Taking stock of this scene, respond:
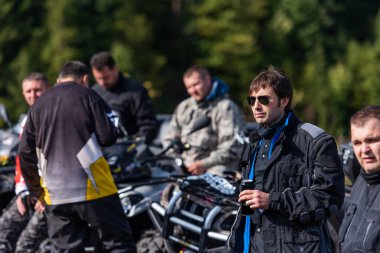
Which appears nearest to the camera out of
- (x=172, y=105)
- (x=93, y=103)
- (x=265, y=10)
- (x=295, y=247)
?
(x=295, y=247)

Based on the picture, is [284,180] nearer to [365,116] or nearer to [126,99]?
[365,116]

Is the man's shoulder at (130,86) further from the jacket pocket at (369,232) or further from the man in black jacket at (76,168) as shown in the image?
the jacket pocket at (369,232)

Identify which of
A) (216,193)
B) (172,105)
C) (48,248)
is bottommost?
(172,105)

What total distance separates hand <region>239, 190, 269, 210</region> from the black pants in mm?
Result: 1902

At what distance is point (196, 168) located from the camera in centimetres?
748

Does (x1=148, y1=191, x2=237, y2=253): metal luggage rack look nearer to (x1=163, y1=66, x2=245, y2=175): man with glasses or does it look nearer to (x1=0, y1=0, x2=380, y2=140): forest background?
(x1=163, y1=66, x2=245, y2=175): man with glasses

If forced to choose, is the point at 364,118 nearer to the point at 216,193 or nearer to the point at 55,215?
the point at 216,193

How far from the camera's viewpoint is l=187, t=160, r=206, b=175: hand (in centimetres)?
748

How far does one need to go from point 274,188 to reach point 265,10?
140 ft

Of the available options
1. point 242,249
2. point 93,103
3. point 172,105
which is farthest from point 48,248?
point 172,105

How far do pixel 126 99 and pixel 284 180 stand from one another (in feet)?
13.8

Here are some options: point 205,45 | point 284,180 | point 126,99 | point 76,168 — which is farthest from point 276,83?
point 205,45

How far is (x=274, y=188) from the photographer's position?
Result: 14.9 ft

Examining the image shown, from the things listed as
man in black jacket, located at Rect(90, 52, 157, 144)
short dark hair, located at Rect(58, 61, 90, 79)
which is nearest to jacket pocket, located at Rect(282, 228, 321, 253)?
short dark hair, located at Rect(58, 61, 90, 79)
